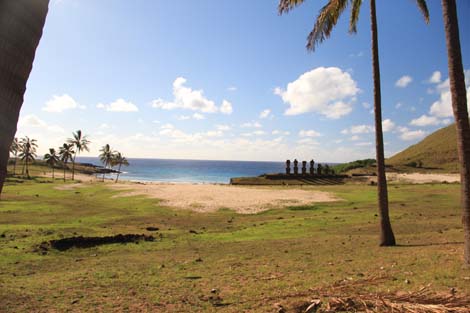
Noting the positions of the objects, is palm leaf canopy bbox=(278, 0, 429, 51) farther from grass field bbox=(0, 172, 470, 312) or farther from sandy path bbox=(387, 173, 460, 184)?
A: sandy path bbox=(387, 173, 460, 184)

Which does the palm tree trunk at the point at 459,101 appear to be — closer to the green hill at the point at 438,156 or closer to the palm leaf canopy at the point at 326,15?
the palm leaf canopy at the point at 326,15

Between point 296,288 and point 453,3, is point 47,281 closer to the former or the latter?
point 296,288

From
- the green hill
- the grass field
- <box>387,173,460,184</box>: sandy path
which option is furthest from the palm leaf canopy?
the green hill

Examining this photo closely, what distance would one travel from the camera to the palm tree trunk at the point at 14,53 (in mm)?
2486

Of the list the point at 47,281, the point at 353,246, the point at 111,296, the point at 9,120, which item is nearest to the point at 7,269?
the point at 47,281

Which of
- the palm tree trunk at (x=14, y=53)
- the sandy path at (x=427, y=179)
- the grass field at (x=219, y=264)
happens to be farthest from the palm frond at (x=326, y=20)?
the sandy path at (x=427, y=179)

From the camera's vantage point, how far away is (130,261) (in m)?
11.9

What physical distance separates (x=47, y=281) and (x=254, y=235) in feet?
33.3

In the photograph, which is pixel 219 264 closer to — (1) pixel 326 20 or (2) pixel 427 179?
(1) pixel 326 20

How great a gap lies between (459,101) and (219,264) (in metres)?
8.84

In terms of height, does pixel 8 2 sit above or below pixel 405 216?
above

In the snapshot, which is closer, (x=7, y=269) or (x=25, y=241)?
(x=7, y=269)

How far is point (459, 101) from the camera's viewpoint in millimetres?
9500

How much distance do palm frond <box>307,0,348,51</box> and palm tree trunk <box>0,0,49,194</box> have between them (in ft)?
41.3
